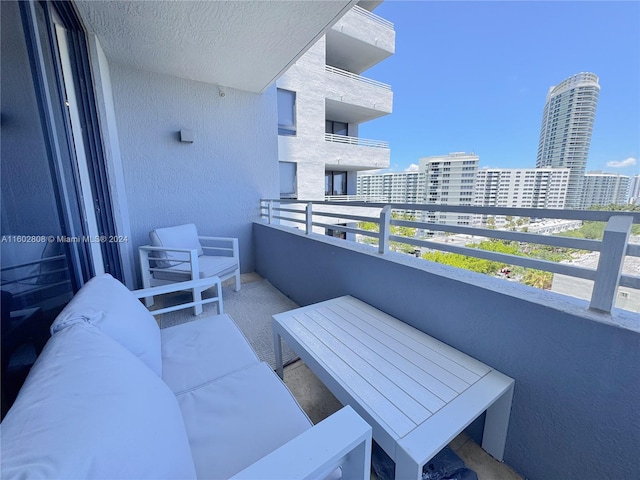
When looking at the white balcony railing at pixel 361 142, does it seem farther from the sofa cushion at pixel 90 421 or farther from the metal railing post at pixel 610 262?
the sofa cushion at pixel 90 421

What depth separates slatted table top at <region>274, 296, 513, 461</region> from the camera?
36.5 inches

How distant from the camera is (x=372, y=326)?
5.16ft

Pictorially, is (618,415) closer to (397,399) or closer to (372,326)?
(397,399)

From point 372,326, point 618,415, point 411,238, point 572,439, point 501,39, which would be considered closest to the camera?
point 618,415

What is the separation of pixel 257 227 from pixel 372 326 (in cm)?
265

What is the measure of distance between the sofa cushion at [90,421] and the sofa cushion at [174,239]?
7.46ft

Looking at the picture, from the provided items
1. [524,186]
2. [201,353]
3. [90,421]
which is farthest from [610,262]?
[524,186]

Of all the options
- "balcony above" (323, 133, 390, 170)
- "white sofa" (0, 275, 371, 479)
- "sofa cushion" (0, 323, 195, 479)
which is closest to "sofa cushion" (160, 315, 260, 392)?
"white sofa" (0, 275, 371, 479)

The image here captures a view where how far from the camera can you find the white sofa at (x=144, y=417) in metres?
0.44

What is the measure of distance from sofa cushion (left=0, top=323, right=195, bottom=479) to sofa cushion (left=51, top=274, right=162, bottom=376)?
109mm

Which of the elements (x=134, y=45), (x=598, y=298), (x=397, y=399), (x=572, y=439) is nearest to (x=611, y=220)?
(x=598, y=298)

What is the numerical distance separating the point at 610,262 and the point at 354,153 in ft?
21.8

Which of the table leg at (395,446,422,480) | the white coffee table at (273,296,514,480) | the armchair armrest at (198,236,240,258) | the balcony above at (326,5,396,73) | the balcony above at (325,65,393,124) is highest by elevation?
the balcony above at (326,5,396,73)

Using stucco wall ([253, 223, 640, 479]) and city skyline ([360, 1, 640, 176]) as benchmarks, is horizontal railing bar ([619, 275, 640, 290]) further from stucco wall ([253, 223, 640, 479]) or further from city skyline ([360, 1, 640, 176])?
city skyline ([360, 1, 640, 176])
